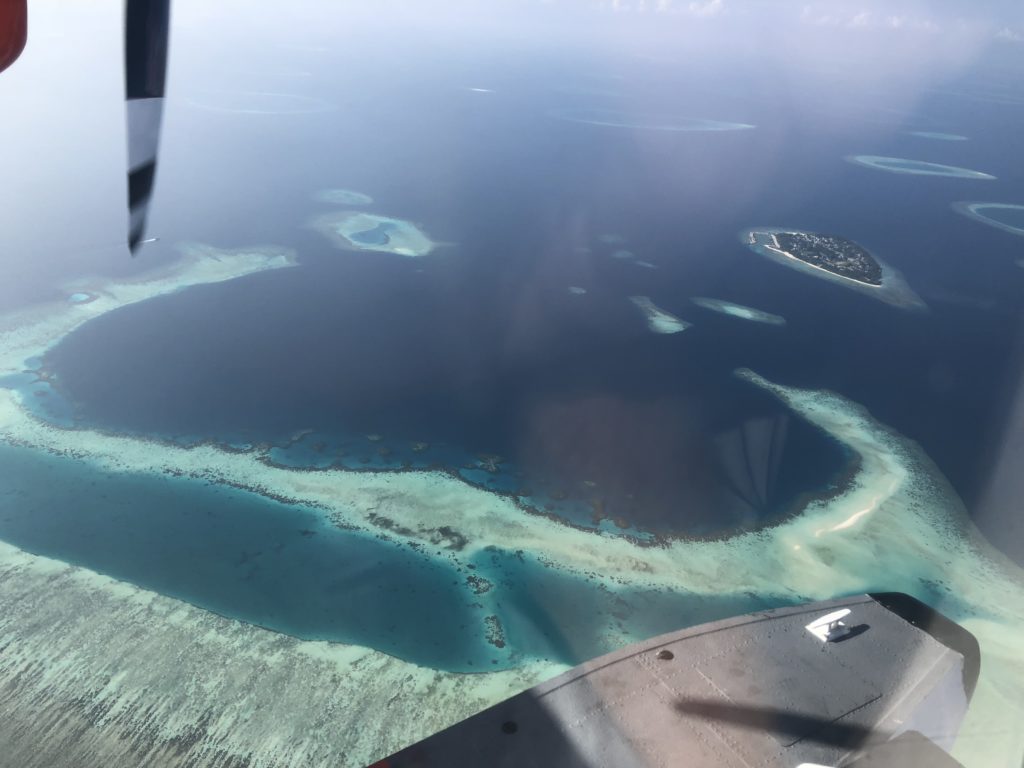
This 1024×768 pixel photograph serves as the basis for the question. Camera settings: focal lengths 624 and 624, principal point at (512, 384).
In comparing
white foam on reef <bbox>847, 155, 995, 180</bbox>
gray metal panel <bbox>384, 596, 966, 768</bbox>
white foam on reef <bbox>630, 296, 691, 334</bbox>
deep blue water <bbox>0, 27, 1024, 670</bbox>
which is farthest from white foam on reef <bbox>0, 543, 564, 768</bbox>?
white foam on reef <bbox>847, 155, 995, 180</bbox>

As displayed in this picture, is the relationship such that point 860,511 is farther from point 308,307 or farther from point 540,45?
point 540,45

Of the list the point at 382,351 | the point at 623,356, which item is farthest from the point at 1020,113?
the point at 382,351

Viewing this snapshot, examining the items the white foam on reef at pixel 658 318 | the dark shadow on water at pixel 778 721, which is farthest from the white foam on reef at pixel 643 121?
the dark shadow on water at pixel 778 721

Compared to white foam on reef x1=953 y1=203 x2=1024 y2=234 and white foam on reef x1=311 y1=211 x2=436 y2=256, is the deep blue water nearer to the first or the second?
white foam on reef x1=311 y1=211 x2=436 y2=256

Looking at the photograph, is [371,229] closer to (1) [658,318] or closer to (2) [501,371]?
(2) [501,371]

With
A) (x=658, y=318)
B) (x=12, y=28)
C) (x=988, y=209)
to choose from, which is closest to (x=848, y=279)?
(x=658, y=318)
